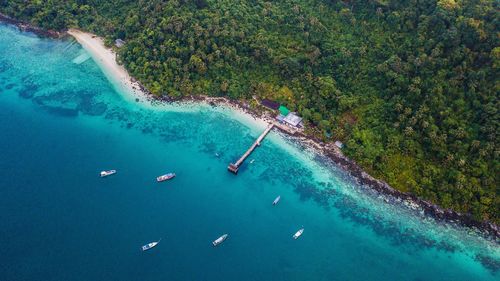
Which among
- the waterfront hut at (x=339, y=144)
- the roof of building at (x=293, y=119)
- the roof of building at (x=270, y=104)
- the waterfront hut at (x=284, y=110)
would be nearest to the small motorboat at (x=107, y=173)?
the roof of building at (x=270, y=104)

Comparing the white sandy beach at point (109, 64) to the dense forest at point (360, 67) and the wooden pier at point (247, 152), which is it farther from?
the wooden pier at point (247, 152)

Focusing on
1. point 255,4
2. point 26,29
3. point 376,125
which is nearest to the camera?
point 376,125

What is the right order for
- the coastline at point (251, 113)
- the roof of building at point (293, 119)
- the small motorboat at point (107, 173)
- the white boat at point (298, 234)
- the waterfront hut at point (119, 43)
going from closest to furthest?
the white boat at point (298, 234) < the coastline at point (251, 113) < the small motorboat at point (107, 173) < the roof of building at point (293, 119) < the waterfront hut at point (119, 43)

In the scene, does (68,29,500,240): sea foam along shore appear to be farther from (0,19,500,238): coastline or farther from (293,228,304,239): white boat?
(293,228,304,239): white boat

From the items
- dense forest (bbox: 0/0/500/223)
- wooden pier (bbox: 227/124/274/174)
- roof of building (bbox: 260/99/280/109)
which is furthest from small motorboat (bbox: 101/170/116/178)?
roof of building (bbox: 260/99/280/109)

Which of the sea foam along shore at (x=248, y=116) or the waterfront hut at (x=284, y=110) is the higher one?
the waterfront hut at (x=284, y=110)

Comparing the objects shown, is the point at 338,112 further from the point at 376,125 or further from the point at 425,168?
the point at 425,168

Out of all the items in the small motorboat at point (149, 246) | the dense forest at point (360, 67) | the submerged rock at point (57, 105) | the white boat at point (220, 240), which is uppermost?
the dense forest at point (360, 67)

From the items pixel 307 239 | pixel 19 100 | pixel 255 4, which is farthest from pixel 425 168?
pixel 19 100
